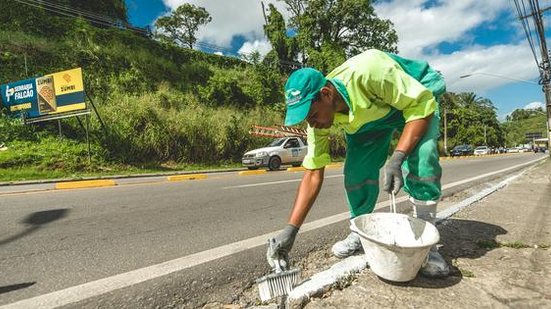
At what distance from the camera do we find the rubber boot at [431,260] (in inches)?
87.8

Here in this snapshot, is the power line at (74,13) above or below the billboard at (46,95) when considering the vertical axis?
above

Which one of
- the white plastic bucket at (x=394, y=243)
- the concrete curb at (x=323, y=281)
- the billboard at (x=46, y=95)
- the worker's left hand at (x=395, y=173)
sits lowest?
the concrete curb at (x=323, y=281)

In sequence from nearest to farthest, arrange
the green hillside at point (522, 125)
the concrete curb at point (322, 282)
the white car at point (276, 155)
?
the concrete curb at point (322, 282) < the white car at point (276, 155) < the green hillside at point (522, 125)

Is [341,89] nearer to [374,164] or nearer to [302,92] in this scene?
[302,92]

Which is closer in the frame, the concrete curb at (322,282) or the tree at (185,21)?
the concrete curb at (322,282)

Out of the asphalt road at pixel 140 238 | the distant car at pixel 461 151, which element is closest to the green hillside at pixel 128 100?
the asphalt road at pixel 140 238

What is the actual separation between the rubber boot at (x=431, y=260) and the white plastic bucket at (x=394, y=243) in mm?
134

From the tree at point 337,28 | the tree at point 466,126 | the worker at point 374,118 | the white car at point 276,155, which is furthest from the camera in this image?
the tree at point 466,126

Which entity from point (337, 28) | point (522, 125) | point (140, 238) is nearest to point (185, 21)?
point (337, 28)

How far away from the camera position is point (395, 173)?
2.18 meters

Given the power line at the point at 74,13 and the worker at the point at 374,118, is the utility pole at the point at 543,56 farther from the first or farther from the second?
the power line at the point at 74,13

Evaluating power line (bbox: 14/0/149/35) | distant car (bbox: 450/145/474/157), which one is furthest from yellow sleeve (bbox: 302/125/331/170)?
distant car (bbox: 450/145/474/157)

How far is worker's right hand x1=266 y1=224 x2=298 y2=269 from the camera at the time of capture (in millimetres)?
2128

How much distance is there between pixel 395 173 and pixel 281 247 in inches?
31.5
